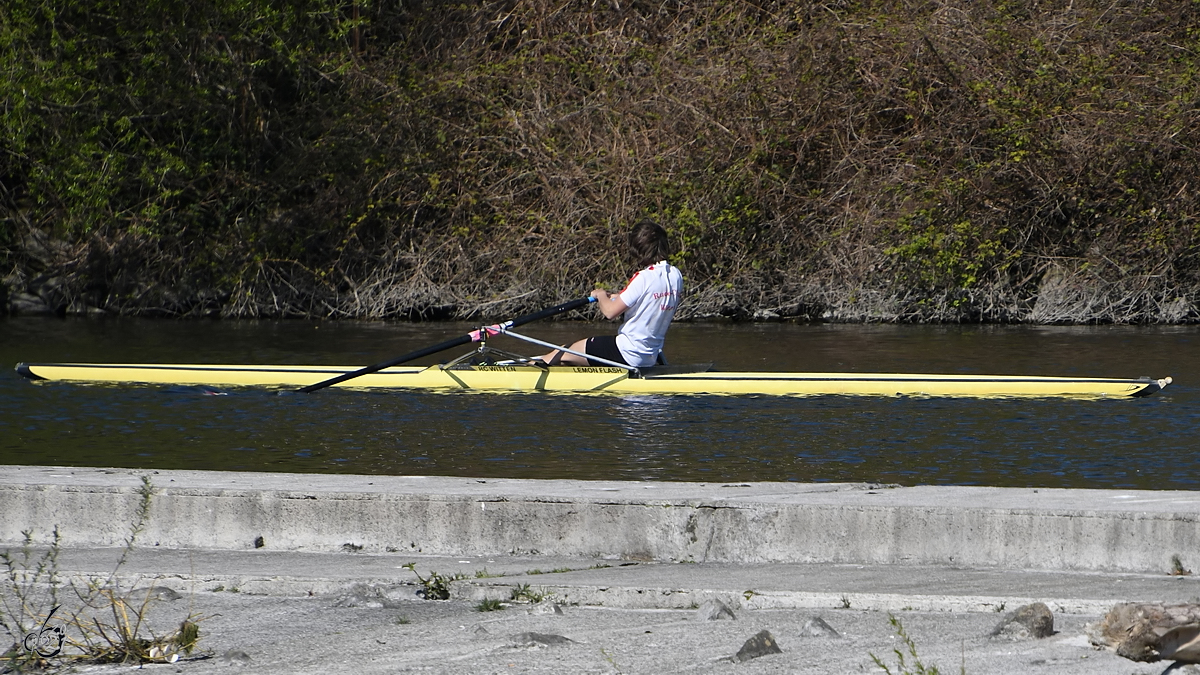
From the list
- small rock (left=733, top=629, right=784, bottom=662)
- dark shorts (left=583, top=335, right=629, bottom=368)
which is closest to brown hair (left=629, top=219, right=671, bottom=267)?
dark shorts (left=583, top=335, right=629, bottom=368)

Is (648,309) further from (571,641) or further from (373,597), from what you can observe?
(571,641)

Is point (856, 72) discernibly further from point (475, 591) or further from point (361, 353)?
point (475, 591)

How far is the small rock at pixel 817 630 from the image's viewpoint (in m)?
4.36

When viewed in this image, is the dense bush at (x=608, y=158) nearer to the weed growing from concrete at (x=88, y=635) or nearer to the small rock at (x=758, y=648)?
the small rock at (x=758, y=648)

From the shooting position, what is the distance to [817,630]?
14.4 feet

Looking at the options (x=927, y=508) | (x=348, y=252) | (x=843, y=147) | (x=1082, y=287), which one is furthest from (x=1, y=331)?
(x=927, y=508)

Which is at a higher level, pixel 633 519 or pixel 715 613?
pixel 633 519

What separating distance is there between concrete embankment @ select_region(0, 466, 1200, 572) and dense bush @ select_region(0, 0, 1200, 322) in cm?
1468

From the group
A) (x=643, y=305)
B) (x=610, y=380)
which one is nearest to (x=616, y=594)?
(x=643, y=305)

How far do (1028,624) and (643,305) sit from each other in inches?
298

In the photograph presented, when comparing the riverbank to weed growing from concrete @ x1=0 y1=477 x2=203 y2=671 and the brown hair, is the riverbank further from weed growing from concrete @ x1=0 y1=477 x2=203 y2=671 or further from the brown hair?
the brown hair

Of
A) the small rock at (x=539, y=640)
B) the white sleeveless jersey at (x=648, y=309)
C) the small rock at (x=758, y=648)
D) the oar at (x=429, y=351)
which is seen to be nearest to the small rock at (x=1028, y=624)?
the small rock at (x=758, y=648)

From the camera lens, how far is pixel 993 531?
5.19 meters

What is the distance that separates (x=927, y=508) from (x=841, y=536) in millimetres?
334
